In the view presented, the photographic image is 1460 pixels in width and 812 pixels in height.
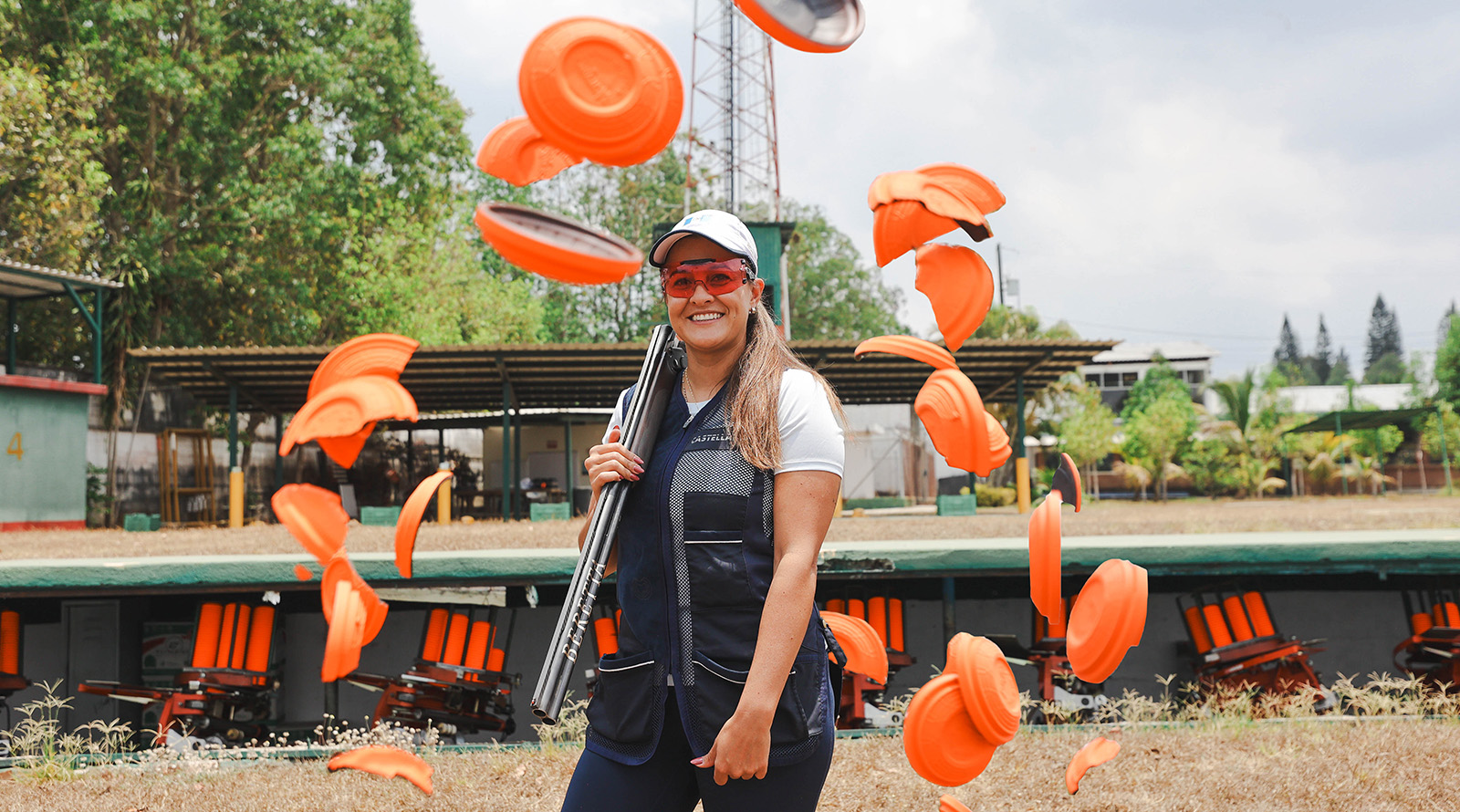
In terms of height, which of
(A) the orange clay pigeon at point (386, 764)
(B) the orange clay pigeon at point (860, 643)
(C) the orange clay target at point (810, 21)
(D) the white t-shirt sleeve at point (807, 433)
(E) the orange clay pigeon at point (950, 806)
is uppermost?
(C) the orange clay target at point (810, 21)

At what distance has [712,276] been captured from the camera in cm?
198

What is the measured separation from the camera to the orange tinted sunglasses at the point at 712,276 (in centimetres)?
198

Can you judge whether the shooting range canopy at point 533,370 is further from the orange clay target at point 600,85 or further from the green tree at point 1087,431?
the green tree at point 1087,431

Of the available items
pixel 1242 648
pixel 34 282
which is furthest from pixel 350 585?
pixel 34 282

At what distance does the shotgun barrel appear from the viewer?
196cm

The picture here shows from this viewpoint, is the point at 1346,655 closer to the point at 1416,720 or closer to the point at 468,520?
the point at 1416,720

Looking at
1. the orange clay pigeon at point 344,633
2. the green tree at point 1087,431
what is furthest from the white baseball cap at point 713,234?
the green tree at point 1087,431

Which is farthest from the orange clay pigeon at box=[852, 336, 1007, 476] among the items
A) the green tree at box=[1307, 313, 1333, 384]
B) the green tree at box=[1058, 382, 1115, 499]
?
the green tree at box=[1307, 313, 1333, 384]

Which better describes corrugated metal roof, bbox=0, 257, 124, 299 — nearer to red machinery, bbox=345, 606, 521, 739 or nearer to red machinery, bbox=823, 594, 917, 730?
red machinery, bbox=345, 606, 521, 739

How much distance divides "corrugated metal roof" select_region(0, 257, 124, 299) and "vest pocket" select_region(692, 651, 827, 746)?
16041 mm

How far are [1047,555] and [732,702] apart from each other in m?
1.76

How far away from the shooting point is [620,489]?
196 cm

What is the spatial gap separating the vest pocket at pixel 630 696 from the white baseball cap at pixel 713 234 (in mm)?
799

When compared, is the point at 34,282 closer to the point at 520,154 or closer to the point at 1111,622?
the point at 520,154
